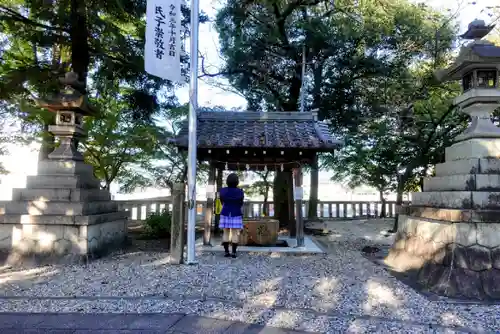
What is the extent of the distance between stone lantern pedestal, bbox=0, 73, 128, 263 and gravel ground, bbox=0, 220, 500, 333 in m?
0.48

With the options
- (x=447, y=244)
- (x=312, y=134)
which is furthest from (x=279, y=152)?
(x=447, y=244)

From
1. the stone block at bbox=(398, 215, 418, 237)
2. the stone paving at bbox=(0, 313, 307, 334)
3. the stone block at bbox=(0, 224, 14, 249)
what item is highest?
the stone block at bbox=(398, 215, 418, 237)

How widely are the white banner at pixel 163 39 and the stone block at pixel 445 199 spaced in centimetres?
499

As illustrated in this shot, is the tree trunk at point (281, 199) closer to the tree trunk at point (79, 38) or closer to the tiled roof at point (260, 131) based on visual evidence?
the tiled roof at point (260, 131)

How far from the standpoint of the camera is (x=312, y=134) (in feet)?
27.6

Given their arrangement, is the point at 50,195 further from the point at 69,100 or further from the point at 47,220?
the point at 69,100

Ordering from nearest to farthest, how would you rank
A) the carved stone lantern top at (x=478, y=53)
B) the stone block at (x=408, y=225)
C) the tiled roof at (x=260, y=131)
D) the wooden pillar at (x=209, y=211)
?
the carved stone lantern top at (x=478, y=53) → the stone block at (x=408, y=225) → the tiled roof at (x=260, y=131) → the wooden pillar at (x=209, y=211)

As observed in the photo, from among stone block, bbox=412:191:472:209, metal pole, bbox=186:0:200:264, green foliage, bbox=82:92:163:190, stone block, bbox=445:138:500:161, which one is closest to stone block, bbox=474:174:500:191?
stone block, bbox=412:191:472:209

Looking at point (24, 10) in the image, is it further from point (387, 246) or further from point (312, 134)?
point (387, 246)

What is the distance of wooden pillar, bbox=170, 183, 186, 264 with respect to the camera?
20.3ft

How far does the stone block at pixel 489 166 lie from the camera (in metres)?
5.22

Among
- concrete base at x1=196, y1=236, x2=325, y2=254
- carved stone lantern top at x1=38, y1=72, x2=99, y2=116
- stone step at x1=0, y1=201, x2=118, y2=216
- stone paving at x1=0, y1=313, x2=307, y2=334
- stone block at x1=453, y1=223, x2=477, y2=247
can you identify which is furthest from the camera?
concrete base at x1=196, y1=236, x2=325, y2=254

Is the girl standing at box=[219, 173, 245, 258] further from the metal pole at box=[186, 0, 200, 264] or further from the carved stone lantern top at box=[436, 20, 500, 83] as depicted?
the carved stone lantern top at box=[436, 20, 500, 83]

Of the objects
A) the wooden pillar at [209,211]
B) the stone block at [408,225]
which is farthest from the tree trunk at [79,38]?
the stone block at [408,225]
